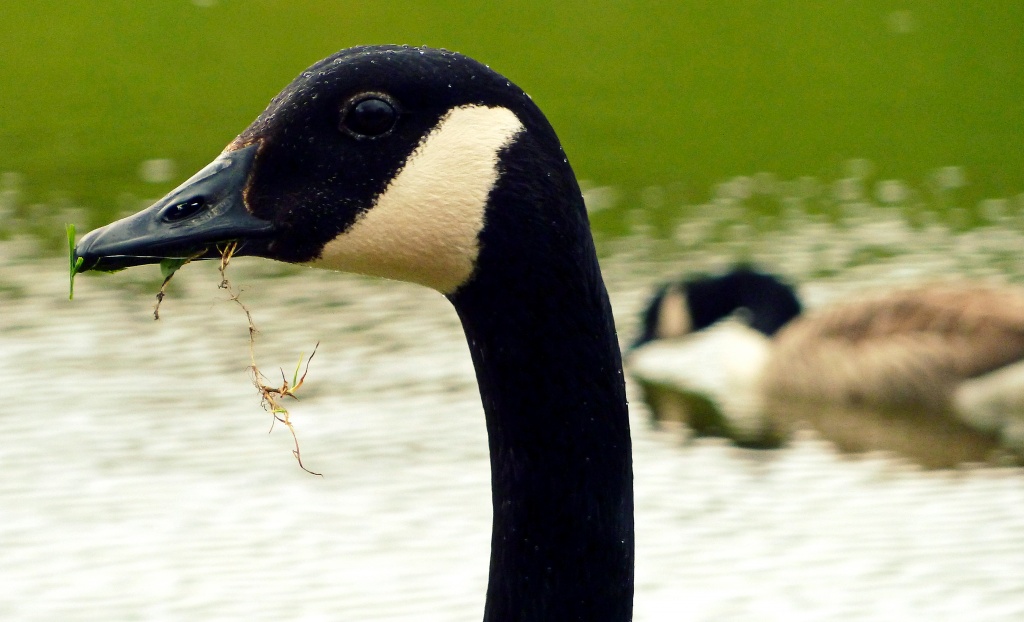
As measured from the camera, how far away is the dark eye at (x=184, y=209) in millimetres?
2357

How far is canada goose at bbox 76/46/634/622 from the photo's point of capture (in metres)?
2.33

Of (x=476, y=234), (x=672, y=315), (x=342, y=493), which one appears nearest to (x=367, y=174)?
(x=476, y=234)

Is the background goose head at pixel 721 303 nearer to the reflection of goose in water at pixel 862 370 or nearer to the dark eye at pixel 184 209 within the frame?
the reflection of goose in water at pixel 862 370

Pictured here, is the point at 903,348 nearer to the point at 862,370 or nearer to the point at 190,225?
the point at 862,370

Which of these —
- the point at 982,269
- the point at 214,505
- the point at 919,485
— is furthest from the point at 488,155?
the point at 982,269

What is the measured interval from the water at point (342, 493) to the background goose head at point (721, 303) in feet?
4.09

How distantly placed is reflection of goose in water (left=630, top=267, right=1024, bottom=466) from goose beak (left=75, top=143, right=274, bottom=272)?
18.0 feet

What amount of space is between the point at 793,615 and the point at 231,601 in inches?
81.5

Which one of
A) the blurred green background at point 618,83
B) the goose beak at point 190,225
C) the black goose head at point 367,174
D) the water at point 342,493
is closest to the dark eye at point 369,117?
the black goose head at point 367,174

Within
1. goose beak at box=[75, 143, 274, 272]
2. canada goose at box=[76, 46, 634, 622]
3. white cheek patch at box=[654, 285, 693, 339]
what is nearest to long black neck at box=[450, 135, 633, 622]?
canada goose at box=[76, 46, 634, 622]

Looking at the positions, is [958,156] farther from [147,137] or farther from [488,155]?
[488,155]

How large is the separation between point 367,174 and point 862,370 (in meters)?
6.26

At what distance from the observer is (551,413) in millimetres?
2447

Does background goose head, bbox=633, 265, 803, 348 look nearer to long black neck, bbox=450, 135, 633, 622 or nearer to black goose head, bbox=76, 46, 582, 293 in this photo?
long black neck, bbox=450, 135, 633, 622
